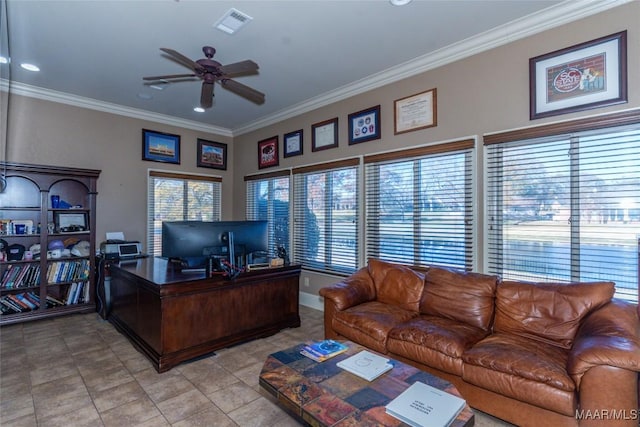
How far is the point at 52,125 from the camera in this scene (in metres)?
4.38

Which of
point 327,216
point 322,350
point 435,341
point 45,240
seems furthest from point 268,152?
point 435,341

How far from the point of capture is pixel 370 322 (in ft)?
8.96

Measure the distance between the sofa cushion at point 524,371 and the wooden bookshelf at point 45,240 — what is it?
4.83m

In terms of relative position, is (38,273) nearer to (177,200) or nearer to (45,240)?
(45,240)

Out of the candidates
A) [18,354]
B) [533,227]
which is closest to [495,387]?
[533,227]

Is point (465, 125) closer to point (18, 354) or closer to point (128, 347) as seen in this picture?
point (128, 347)

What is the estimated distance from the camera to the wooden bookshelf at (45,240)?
3947 millimetres

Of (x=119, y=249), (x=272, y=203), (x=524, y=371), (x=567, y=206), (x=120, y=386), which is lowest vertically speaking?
(x=120, y=386)

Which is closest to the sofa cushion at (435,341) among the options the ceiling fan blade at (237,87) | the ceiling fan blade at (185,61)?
the ceiling fan blade at (237,87)

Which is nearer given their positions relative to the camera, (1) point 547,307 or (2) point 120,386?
(1) point 547,307

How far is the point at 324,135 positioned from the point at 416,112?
4.72ft

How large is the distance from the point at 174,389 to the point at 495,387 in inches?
92.0

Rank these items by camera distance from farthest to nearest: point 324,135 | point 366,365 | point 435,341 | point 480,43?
point 324,135 → point 480,43 → point 435,341 → point 366,365

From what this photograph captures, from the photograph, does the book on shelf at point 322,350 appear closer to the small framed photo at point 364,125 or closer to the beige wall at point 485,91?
the beige wall at point 485,91
